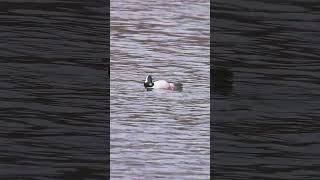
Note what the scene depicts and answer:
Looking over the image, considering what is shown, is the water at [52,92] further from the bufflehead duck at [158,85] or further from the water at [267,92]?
the water at [267,92]

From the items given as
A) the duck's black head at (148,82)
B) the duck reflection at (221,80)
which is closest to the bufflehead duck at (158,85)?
the duck's black head at (148,82)

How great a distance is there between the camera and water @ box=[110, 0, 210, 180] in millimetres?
1950

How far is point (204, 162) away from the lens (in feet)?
6.44

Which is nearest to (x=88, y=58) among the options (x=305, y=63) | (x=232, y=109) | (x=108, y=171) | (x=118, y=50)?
(x=118, y=50)

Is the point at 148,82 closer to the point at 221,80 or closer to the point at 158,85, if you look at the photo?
the point at 158,85

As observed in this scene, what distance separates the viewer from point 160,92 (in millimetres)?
1951

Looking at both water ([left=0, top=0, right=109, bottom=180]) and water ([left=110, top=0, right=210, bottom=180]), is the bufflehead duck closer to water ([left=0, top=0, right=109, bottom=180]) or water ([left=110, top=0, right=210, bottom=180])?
water ([left=110, top=0, right=210, bottom=180])

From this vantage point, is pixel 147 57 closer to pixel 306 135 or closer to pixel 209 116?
pixel 209 116

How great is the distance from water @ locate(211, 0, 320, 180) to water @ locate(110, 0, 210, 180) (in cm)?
5

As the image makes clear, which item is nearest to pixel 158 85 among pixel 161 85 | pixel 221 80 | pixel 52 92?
pixel 161 85

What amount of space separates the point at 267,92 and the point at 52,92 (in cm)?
70

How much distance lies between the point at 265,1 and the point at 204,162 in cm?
57

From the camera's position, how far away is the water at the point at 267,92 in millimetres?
1952

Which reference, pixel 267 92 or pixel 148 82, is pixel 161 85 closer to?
pixel 148 82
